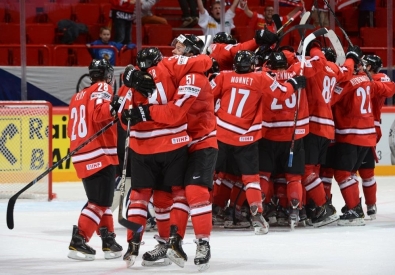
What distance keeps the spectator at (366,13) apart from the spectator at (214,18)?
1.47 metres

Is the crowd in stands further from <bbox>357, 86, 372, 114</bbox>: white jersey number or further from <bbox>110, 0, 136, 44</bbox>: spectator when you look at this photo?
<bbox>357, 86, 372, 114</bbox>: white jersey number

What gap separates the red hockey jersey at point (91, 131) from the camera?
5480 mm

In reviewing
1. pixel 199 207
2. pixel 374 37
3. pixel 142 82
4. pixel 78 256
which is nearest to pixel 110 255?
pixel 78 256

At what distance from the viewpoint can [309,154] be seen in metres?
6.96

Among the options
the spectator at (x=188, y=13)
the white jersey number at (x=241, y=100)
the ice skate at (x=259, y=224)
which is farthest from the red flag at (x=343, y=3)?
the ice skate at (x=259, y=224)

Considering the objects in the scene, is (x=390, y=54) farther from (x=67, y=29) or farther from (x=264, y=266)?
(x=264, y=266)

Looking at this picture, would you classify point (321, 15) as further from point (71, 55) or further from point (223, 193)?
point (223, 193)

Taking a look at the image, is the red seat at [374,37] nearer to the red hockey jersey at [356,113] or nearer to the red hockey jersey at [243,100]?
the red hockey jersey at [356,113]

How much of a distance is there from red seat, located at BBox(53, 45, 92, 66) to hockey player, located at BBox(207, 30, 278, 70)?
277cm

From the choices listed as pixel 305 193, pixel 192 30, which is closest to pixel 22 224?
pixel 305 193

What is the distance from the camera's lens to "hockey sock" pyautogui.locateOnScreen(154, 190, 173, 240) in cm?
525

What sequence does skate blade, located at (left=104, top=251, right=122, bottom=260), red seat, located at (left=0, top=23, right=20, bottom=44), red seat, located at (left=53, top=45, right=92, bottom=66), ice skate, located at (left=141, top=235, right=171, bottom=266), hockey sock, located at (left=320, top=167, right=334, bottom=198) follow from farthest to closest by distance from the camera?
red seat, located at (left=53, top=45, right=92, bottom=66) < red seat, located at (left=0, top=23, right=20, bottom=44) < hockey sock, located at (left=320, top=167, right=334, bottom=198) < skate blade, located at (left=104, top=251, right=122, bottom=260) < ice skate, located at (left=141, top=235, right=171, bottom=266)

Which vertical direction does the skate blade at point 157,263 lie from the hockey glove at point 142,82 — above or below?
below

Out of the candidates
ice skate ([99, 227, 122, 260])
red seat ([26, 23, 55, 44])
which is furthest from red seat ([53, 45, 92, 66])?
ice skate ([99, 227, 122, 260])
